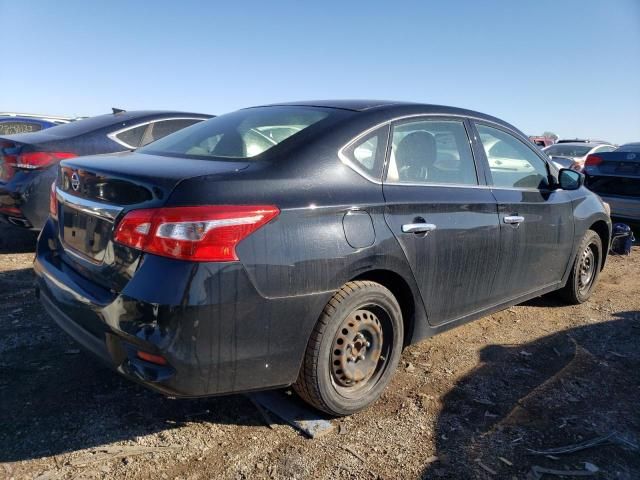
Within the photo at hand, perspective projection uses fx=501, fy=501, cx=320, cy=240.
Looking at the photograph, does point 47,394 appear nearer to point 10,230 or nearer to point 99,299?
point 99,299

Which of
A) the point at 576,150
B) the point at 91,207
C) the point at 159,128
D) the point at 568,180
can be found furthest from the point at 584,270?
the point at 576,150

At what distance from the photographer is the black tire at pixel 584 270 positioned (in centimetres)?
441

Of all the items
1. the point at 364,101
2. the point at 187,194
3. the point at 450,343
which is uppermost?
the point at 364,101

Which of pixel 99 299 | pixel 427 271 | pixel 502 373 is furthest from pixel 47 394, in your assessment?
pixel 502 373

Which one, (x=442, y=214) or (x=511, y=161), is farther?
(x=511, y=161)

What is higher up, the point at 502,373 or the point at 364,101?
the point at 364,101

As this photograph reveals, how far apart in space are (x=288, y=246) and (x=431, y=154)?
1.38 meters

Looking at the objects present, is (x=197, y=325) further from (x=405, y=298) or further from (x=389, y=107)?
(x=389, y=107)

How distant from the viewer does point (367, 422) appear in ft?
8.80

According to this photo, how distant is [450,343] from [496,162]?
1.36m

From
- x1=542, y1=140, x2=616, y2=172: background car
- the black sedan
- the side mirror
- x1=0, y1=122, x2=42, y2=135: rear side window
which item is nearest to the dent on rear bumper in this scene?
the black sedan

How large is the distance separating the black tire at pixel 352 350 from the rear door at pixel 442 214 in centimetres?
29

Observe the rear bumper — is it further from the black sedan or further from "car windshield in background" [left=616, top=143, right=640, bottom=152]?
the black sedan

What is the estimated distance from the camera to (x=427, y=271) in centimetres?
285
